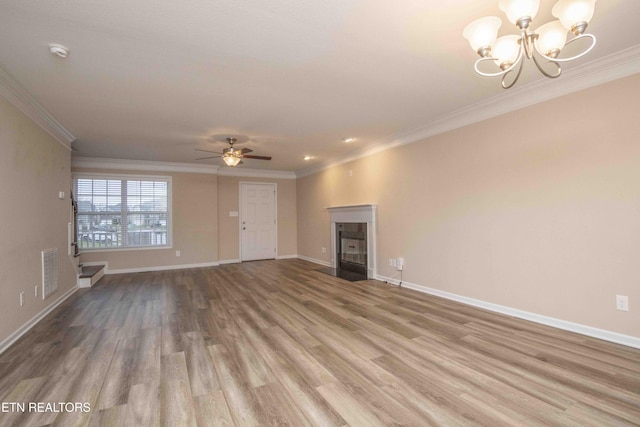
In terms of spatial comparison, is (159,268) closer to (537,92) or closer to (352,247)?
(352,247)

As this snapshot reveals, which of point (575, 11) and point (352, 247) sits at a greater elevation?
point (575, 11)

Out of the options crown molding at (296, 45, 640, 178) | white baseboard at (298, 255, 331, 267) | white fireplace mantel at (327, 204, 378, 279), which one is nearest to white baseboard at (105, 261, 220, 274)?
white baseboard at (298, 255, 331, 267)

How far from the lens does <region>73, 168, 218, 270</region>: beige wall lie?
21.3 ft

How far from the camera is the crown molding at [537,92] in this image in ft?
8.29

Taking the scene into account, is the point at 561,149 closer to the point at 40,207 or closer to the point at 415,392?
the point at 415,392

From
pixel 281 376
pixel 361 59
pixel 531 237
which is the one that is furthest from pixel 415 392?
pixel 361 59

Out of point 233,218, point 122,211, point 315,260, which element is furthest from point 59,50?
point 315,260

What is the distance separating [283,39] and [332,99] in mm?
1226

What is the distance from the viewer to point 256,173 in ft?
25.9

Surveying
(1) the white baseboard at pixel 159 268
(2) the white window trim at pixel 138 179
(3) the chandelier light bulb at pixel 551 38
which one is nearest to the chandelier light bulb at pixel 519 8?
(3) the chandelier light bulb at pixel 551 38

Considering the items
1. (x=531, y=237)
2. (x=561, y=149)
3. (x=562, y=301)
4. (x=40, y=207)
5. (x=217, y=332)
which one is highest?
(x=561, y=149)

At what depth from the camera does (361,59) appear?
8.20ft

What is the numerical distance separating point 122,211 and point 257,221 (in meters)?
3.07

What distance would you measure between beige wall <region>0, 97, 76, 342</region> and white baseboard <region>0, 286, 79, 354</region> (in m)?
0.04
